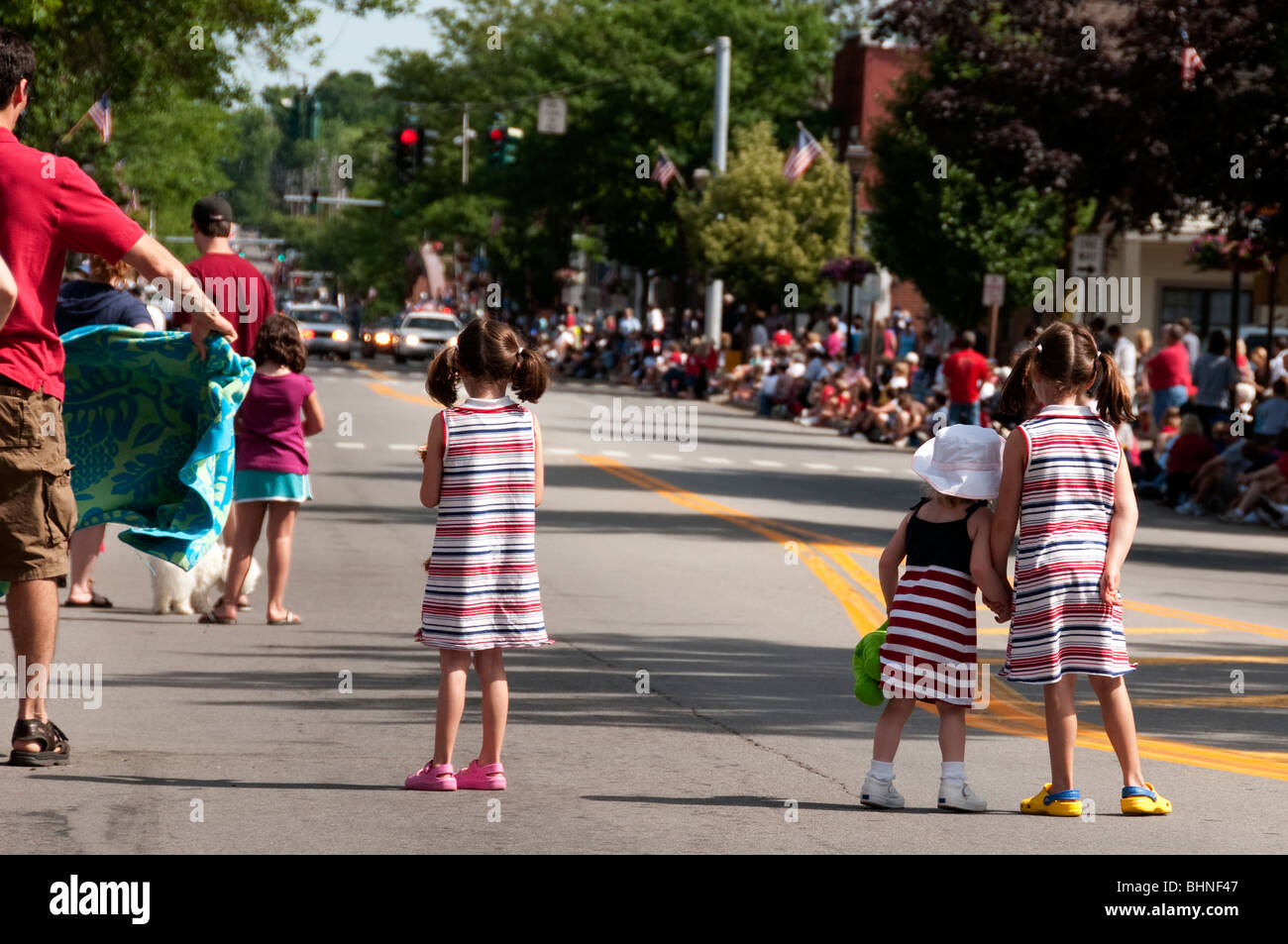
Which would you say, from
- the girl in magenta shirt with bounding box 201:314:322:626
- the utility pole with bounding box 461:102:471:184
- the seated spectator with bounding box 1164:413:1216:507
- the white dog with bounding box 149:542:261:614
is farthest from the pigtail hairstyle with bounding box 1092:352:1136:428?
the utility pole with bounding box 461:102:471:184

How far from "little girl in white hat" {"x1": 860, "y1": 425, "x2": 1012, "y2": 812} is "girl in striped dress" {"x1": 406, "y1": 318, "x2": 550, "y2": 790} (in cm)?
118

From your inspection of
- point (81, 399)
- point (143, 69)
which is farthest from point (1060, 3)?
point (81, 399)

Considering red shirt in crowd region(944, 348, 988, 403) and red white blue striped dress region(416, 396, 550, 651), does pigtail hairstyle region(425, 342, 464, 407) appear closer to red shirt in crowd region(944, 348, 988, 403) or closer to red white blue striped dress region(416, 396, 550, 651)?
red white blue striped dress region(416, 396, 550, 651)

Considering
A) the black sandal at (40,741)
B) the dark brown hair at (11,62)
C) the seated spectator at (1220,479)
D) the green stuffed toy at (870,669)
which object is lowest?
the seated spectator at (1220,479)

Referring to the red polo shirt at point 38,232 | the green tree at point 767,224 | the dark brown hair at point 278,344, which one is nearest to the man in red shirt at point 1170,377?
the dark brown hair at point 278,344

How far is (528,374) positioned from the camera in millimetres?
7168

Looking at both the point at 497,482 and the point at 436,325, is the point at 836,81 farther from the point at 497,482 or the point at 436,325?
the point at 497,482

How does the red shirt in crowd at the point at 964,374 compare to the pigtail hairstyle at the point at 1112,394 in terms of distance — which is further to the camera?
the red shirt in crowd at the point at 964,374

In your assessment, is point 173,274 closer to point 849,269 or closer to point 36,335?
point 36,335

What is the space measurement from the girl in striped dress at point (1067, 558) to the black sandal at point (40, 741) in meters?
3.17

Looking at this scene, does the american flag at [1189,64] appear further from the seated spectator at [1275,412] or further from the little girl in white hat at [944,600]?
the little girl in white hat at [944,600]

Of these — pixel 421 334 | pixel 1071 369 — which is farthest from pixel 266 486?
pixel 421 334

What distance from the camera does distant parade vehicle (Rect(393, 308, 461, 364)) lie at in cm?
6000

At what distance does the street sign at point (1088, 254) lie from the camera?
2745 centimetres
